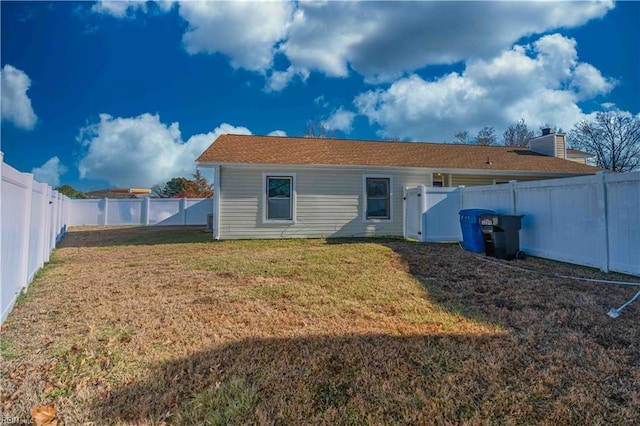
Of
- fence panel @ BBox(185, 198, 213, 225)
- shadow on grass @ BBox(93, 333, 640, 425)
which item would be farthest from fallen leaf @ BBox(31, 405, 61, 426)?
fence panel @ BBox(185, 198, 213, 225)

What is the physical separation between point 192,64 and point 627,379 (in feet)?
50.8

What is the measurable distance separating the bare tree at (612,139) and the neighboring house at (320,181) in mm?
19597

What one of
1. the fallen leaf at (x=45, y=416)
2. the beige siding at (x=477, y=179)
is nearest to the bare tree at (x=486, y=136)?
the beige siding at (x=477, y=179)

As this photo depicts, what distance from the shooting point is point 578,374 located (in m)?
2.26

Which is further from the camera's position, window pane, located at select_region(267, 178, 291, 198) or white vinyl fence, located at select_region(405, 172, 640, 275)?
window pane, located at select_region(267, 178, 291, 198)

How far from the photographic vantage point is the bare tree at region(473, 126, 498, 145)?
103 feet

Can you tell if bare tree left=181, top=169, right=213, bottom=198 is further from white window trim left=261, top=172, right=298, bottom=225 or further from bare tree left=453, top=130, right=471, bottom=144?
bare tree left=453, top=130, right=471, bottom=144

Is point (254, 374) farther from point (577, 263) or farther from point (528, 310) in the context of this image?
point (577, 263)

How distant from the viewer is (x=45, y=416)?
1.83m

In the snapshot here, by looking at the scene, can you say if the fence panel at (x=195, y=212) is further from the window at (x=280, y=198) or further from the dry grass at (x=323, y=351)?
the dry grass at (x=323, y=351)

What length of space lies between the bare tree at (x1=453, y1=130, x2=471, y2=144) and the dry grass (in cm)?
3053

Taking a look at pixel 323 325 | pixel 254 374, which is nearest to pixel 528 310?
pixel 323 325

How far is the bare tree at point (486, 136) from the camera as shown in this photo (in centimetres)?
→ 3150

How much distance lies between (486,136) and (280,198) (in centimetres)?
2884
